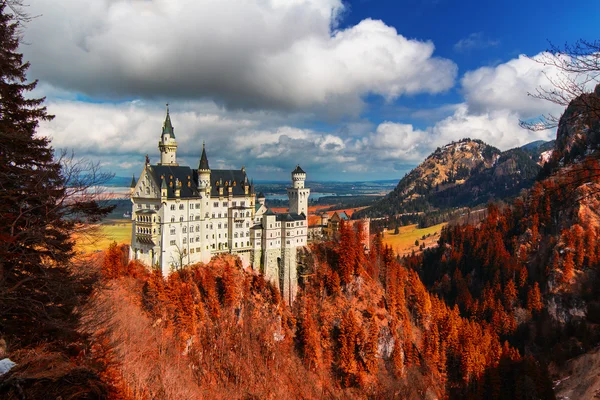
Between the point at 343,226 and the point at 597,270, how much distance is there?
68.3m

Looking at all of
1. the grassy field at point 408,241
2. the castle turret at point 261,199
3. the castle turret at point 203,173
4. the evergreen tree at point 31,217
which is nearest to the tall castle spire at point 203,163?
the castle turret at point 203,173

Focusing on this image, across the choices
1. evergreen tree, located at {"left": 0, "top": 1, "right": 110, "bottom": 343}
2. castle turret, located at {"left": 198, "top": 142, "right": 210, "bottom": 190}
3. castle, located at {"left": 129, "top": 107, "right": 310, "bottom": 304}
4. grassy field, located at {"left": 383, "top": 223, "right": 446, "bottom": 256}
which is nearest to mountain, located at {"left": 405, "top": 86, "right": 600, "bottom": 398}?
grassy field, located at {"left": 383, "top": 223, "right": 446, "bottom": 256}

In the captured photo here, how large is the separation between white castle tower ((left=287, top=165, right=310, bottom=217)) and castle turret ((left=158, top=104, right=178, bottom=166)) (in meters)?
24.8

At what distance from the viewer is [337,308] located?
8050cm

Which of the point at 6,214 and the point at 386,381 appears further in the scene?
the point at 386,381

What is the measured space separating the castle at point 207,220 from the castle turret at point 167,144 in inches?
7.0

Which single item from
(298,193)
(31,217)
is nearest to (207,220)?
(298,193)

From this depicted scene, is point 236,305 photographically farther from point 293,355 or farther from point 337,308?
point 337,308

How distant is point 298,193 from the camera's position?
8488 centimetres

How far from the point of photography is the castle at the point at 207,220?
66.9 m

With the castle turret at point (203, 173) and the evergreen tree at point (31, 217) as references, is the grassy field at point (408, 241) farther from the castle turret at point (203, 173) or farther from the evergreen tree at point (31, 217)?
the evergreen tree at point (31, 217)

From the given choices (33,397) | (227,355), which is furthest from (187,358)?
(33,397)

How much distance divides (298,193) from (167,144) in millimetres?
28016

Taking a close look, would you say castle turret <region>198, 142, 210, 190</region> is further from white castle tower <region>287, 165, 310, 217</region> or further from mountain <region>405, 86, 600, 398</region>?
mountain <region>405, 86, 600, 398</region>
